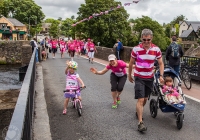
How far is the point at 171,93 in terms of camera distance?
5.82m

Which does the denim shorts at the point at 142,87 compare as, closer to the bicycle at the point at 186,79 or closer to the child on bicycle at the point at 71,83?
the child on bicycle at the point at 71,83

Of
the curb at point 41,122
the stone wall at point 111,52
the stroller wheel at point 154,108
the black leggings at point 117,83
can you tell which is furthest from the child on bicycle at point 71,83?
the stone wall at point 111,52

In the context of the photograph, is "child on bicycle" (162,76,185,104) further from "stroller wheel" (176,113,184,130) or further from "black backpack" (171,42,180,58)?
"black backpack" (171,42,180,58)

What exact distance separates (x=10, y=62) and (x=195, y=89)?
39.9 metres

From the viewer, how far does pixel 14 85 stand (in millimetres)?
28969

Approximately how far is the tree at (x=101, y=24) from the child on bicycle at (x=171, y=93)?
46003 mm

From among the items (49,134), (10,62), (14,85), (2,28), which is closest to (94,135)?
(49,134)

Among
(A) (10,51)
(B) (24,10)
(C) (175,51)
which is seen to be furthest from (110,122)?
(B) (24,10)

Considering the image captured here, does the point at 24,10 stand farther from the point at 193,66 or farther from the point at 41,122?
the point at 41,122

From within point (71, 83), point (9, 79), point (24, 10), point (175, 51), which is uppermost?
point (24, 10)

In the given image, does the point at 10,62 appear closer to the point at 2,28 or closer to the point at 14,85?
the point at 14,85

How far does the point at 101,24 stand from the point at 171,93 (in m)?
46.2

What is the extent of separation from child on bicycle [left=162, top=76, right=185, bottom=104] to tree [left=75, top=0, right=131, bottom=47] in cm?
4600

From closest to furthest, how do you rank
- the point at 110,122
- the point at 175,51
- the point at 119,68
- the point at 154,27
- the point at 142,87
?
the point at 142,87 → the point at 110,122 → the point at 119,68 → the point at 175,51 → the point at 154,27
